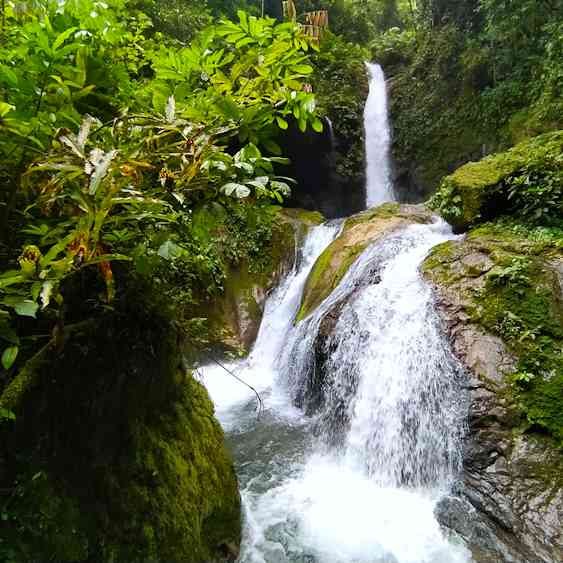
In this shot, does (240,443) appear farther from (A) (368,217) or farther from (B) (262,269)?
(A) (368,217)

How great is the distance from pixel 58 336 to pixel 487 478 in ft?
12.7

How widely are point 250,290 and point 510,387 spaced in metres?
5.41

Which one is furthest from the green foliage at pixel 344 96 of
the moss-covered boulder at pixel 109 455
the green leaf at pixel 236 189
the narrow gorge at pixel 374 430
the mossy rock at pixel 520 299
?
the green leaf at pixel 236 189

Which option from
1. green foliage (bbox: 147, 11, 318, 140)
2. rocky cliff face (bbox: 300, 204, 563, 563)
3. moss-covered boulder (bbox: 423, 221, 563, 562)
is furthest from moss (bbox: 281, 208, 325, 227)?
green foliage (bbox: 147, 11, 318, 140)

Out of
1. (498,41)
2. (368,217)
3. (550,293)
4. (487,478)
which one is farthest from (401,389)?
(498,41)

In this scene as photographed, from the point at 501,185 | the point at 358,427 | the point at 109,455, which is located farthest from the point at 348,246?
the point at 109,455

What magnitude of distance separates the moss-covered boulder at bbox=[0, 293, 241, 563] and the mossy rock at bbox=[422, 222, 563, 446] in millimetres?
3247

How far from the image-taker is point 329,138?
1413 cm

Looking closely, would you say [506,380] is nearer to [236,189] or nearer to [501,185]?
[501,185]

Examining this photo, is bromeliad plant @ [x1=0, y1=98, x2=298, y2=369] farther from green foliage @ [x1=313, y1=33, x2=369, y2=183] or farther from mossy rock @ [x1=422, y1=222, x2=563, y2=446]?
green foliage @ [x1=313, y1=33, x2=369, y2=183]

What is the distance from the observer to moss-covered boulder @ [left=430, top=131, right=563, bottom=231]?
6.05 m

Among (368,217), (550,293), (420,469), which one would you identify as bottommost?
(420,469)

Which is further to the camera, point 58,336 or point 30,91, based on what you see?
point 58,336

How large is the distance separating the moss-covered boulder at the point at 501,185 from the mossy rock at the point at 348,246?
1.01m
